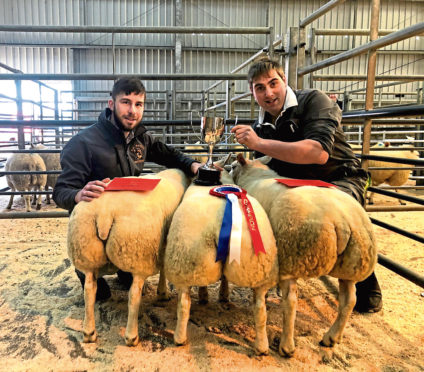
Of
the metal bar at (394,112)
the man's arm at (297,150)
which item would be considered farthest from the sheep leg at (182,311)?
the metal bar at (394,112)

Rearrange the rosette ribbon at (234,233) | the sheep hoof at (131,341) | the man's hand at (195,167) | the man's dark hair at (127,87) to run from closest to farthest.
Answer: the rosette ribbon at (234,233)
the sheep hoof at (131,341)
the man's dark hair at (127,87)
the man's hand at (195,167)

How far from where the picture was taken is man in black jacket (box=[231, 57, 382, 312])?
5.38ft

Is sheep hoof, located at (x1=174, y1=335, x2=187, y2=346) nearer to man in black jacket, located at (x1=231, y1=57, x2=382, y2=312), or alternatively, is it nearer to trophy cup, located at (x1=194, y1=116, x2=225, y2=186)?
trophy cup, located at (x1=194, y1=116, x2=225, y2=186)

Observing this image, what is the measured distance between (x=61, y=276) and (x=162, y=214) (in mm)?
1220

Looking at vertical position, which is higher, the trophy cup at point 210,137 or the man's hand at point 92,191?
the trophy cup at point 210,137

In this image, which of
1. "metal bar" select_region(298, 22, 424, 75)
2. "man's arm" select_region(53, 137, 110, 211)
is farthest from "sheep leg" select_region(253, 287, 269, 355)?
"metal bar" select_region(298, 22, 424, 75)

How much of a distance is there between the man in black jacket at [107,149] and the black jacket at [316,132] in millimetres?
833

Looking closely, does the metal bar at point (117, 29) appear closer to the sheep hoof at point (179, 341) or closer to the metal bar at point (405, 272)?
the metal bar at point (405, 272)

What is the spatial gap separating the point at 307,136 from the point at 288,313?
885 millimetres

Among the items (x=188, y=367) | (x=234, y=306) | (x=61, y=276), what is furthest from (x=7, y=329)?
(x=234, y=306)

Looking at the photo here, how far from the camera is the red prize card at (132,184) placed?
138 centimetres

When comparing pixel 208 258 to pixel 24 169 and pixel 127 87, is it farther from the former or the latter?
pixel 24 169

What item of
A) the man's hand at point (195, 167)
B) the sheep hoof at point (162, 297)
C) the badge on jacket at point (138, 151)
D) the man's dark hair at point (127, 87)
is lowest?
the sheep hoof at point (162, 297)

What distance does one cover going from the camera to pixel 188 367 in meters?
1.26
